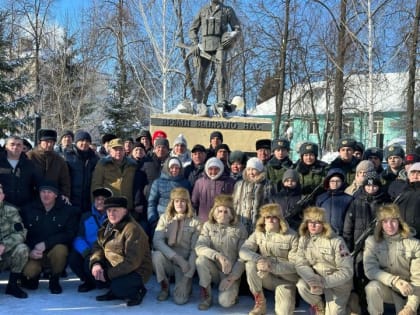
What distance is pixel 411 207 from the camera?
14.9ft

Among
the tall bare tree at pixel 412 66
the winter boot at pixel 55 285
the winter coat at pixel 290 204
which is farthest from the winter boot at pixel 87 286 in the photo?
the tall bare tree at pixel 412 66

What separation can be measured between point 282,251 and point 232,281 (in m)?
0.53

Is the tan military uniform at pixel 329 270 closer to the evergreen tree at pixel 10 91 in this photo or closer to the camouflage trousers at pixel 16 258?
the camouflage trousers at pixel 16 258

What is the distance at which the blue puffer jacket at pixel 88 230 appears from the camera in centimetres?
495

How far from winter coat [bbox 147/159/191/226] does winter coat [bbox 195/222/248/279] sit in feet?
2.65

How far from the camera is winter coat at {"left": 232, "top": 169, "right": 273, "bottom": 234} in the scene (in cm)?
499

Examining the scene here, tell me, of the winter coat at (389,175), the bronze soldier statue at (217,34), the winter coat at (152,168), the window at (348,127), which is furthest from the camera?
the window at (348,127)

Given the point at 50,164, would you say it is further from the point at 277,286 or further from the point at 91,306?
the point at 277,286

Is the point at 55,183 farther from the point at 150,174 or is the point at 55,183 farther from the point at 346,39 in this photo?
the point at 346,39

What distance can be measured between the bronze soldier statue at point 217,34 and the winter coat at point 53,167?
488 cm

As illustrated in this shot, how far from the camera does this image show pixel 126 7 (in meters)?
26.8

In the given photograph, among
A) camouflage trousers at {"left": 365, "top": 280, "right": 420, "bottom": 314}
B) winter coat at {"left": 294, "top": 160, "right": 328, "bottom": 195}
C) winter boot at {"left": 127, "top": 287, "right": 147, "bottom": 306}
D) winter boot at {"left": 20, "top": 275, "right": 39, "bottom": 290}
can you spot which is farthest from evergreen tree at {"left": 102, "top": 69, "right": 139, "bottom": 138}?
camouflage trousers at {"left": 365, "top": 280, "right": 420, "bottom": 314}

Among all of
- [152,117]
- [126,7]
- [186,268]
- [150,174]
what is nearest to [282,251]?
[186,268]

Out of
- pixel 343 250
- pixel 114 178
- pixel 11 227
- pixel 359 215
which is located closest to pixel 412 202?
pixel 359 215
